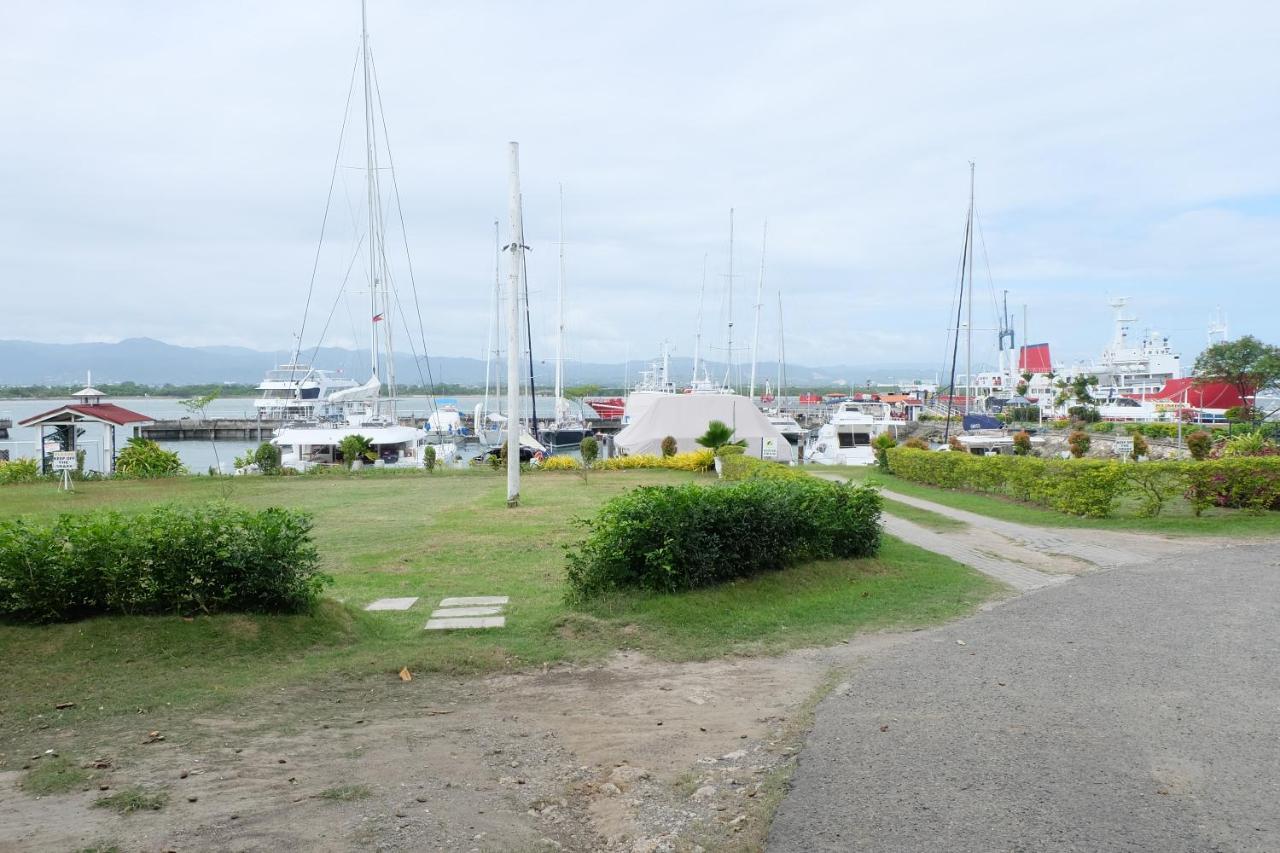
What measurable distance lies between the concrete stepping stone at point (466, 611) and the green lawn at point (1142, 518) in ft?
18.8

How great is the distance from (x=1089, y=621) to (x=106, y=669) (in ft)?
27.4

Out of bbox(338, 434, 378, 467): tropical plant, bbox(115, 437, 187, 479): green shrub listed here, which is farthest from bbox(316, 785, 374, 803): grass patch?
bbox(338, 434, 378, 467): tropical plant

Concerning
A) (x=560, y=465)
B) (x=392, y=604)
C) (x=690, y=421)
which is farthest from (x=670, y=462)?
(x=392, y=604)

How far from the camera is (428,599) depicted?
971 cm

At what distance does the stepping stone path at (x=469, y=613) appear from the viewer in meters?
8.47

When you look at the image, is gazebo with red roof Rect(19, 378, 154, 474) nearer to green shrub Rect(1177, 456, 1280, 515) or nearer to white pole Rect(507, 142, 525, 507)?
white pole Rect(507, 142, 525, 507)

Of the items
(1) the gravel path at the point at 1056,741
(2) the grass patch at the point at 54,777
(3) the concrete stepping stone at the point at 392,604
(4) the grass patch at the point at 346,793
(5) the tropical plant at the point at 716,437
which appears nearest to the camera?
(1) the gravel path at the point at 1056,741

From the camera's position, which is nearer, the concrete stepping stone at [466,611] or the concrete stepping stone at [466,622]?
the concrete stepping stone at [466,622]

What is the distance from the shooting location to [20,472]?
25234mm

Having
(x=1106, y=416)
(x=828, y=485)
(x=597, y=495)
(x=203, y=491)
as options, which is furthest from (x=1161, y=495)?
(x=1106, y=416)

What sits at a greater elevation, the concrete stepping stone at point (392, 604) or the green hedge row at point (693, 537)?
the green hedge row at point (693, 537)

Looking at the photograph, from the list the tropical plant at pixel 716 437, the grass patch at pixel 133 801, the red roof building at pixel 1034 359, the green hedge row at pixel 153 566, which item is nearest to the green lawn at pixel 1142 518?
the green hedge row at pixel 153 566

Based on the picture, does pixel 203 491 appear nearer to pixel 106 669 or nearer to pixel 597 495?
pixel 597 495

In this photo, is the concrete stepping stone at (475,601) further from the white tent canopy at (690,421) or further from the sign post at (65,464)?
the white tent canopy at (690,421)
